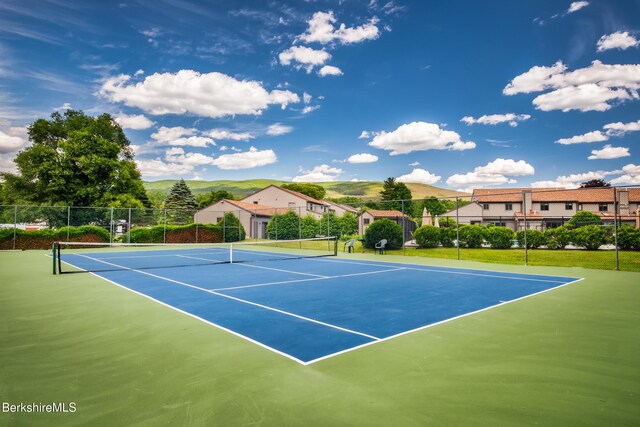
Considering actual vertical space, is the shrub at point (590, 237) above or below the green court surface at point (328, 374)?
above

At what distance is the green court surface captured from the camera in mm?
2928

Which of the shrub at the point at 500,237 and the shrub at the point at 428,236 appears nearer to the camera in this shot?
the shrub at the point at 500,237

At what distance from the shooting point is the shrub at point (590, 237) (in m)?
19.2

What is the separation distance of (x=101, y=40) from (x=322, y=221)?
1921 cm

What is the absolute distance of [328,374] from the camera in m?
3.80

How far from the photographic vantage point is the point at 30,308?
6910 millimetres

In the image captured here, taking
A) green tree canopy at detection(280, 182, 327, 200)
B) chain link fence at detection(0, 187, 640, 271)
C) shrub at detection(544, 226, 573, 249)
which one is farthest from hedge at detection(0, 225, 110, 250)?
green tree canopy at detection(280, 182, 327, 200)

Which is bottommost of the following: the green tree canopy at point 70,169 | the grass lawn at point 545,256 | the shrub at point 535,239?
the grass lawn at point 545,256

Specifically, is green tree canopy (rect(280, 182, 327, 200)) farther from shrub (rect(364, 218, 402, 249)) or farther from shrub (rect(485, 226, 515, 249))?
shrub (rect(485, 226, 515, 249))

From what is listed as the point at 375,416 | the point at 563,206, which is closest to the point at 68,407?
the point at 375,416

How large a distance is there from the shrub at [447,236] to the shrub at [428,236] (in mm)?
232

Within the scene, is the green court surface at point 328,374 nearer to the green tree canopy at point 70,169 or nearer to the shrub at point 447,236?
the shrub at point 447,236

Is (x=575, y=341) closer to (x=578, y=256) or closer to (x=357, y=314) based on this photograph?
(x=357, y=314)

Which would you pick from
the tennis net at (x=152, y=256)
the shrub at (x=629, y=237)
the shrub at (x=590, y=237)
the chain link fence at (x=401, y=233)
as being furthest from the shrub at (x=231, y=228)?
the shrub at (x=629, y=237)
